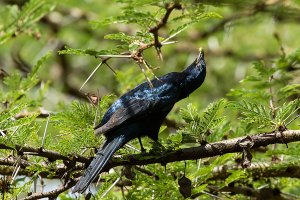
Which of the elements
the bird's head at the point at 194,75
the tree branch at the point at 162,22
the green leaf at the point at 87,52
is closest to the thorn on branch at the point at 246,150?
the tree branch at the point at 162,22

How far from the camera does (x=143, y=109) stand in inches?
181

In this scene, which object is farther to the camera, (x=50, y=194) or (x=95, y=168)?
(x=95, y=168)

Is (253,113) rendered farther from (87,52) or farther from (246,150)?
(87,52)

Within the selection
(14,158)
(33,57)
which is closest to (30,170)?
(14,158)

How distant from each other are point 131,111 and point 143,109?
0.12m

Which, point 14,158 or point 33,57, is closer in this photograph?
point 14,158

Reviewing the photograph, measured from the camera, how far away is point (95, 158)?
3703 millimetres

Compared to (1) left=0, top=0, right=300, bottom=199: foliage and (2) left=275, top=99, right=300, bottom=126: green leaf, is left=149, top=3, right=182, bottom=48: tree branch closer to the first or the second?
(1) left=0, top=0, right=300, bottom=199: foliage

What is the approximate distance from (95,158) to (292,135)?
3.59 ft

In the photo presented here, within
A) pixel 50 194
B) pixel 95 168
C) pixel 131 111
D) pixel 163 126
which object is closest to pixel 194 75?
pixel 163 126

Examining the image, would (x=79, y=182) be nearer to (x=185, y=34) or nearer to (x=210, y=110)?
(x=210, y=110)

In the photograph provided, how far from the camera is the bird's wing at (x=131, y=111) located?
165 inches

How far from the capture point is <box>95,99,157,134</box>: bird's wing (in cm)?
420

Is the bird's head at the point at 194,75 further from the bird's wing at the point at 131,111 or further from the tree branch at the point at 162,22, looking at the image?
the tree branch at the point at 162,22
